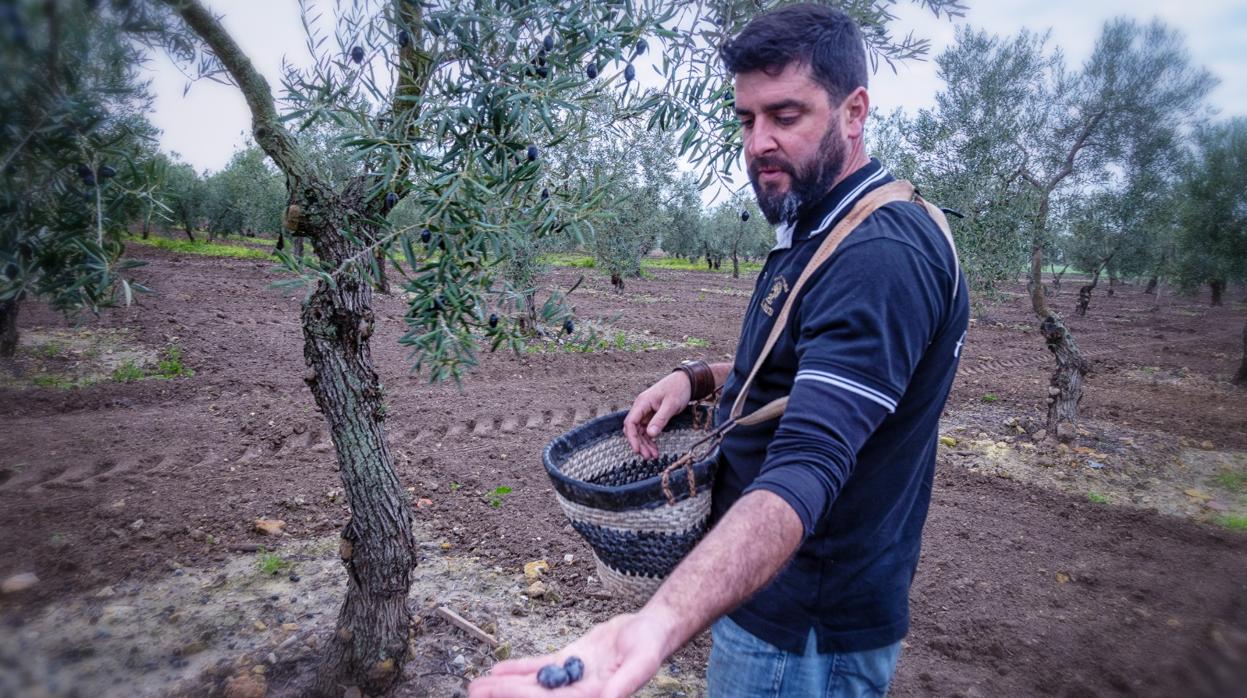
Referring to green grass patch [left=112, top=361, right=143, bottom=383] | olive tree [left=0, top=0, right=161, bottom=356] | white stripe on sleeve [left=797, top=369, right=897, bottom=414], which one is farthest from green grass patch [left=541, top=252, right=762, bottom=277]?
white stripe on sleeve [left=797, top=369, right=897, bottom=414]

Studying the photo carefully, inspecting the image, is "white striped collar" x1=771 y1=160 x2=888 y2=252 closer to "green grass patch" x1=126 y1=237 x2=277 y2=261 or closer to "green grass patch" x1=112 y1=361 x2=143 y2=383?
"green grass patch" x1=112 y1=361 x2=143 y2=383

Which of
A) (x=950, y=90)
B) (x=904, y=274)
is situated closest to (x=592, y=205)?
(x=904, y=274)

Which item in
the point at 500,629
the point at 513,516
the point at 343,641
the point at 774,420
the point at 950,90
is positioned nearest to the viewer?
the point at 774,420

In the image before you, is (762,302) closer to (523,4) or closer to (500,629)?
(523,4)

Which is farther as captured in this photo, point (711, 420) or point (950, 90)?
point (950, 90)

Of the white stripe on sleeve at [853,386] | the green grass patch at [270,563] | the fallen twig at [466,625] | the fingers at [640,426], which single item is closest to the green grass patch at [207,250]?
the green grass patch at [270,563]

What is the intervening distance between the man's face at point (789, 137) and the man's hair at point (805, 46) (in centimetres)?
2

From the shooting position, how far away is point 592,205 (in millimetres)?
2766

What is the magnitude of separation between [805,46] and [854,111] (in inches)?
10.3

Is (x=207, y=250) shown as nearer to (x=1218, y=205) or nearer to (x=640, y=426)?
(x=640, y=426)

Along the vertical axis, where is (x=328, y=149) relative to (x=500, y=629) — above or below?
above

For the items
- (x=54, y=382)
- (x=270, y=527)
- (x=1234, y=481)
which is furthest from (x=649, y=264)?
(x=1234, y=481)

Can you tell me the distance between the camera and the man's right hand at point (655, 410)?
7.80 ft

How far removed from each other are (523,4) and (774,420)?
1644 millimetres
